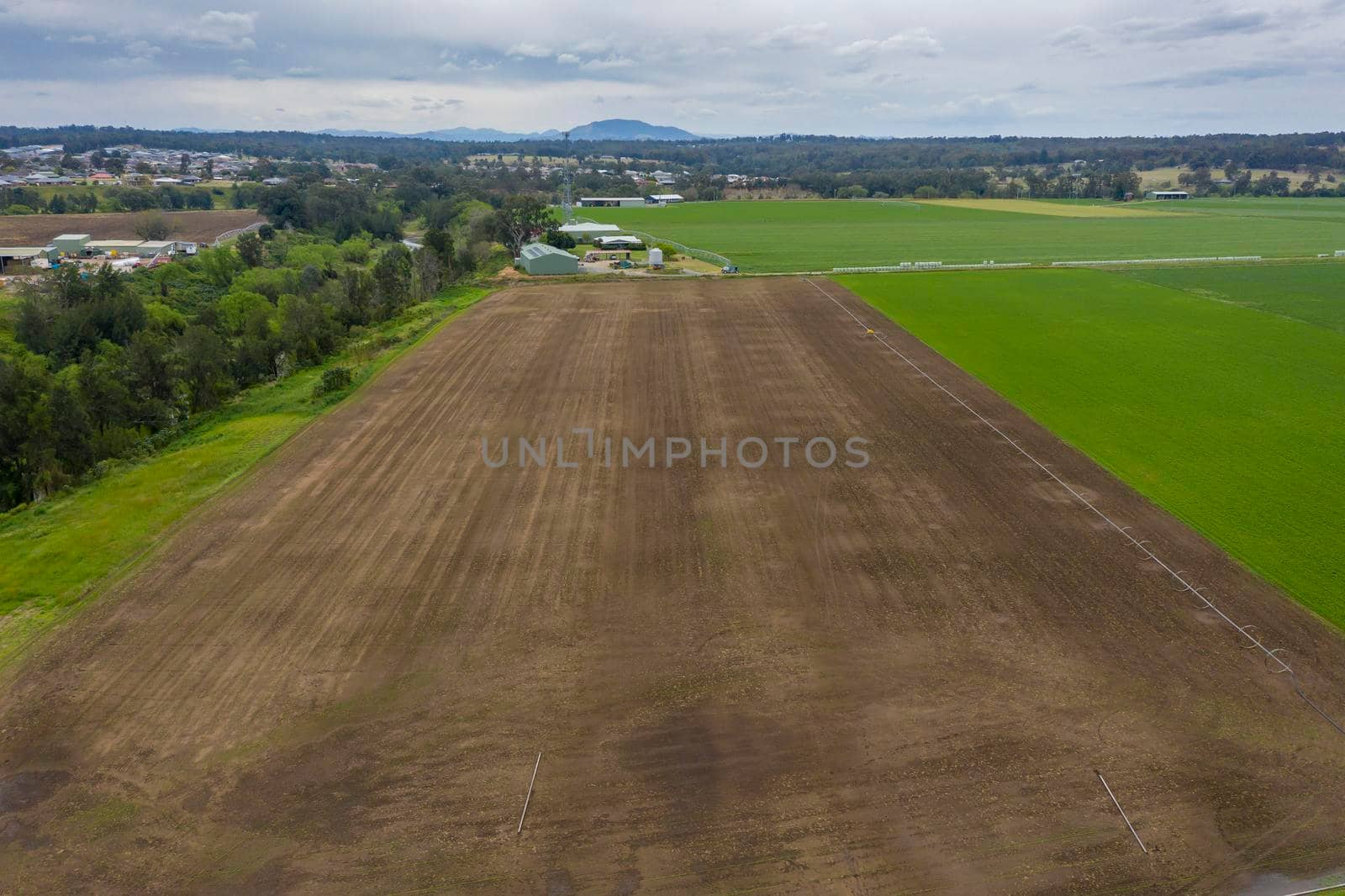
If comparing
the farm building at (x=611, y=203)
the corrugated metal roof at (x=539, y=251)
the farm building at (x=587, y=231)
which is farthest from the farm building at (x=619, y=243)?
the farm building at (x=611, y=203)

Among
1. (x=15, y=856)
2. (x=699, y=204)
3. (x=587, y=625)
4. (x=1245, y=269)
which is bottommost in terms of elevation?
(x=15, y=856)

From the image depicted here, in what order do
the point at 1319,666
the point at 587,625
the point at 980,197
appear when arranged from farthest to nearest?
the point at 980,197
the point at 587,625
the point at 1319,666

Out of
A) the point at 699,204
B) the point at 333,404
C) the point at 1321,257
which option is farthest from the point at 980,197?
the point at 333,404

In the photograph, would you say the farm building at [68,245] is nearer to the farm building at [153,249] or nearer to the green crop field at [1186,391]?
the farm building at [153,249]

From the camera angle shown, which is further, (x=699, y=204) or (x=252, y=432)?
(x=699, y=204)

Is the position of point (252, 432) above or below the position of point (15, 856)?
above

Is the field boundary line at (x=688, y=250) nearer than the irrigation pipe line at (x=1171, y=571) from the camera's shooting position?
No

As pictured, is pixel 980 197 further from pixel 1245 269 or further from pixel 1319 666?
pixel 1319 666
